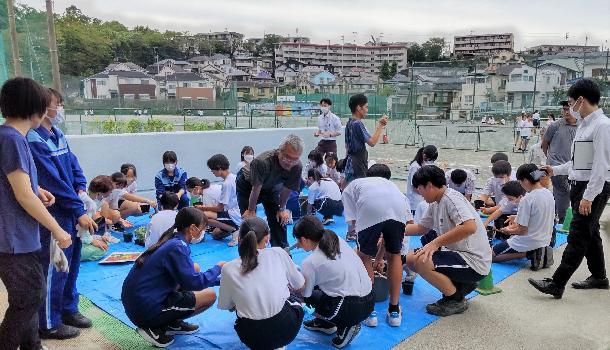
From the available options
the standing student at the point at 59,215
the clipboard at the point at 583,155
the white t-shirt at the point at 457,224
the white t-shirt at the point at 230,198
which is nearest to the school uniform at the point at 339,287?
the white t-shirt at the point at 457,224

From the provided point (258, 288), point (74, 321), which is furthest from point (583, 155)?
point (74, 321)

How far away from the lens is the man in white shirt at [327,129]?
341 inches

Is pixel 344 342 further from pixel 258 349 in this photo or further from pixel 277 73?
pixel 277 73

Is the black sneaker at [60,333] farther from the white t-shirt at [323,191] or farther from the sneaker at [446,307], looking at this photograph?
the white t-shirt at [323,191]

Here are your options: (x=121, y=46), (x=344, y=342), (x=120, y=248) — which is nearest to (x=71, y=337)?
(x=344, y=342)

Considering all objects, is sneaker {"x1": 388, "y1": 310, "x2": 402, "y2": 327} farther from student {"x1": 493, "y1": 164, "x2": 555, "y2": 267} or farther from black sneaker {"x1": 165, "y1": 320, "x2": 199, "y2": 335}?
student {"x1": 493, "y1": 164, "x2": 555, "y2": 267}

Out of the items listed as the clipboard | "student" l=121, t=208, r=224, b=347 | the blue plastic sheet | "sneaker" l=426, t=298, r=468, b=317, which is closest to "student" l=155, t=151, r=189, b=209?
the blue plastic sheet

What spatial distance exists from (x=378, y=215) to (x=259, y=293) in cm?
110

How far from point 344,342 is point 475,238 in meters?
1.32

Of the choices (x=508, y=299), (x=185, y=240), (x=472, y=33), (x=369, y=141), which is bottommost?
(x=508, y=299)

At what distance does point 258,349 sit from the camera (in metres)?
2.93

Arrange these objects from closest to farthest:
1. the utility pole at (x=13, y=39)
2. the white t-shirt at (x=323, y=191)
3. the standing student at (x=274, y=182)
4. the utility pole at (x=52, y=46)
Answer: the standing student at (x=274, y=182)
the white t-shirt at (x=323, y=191)
the utility pole at (x=13, y=39)
the utility pole at (x=52, y=46)

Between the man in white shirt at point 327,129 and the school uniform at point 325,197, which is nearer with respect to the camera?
the school uniform at point 325,197

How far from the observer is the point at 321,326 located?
3432 mm
